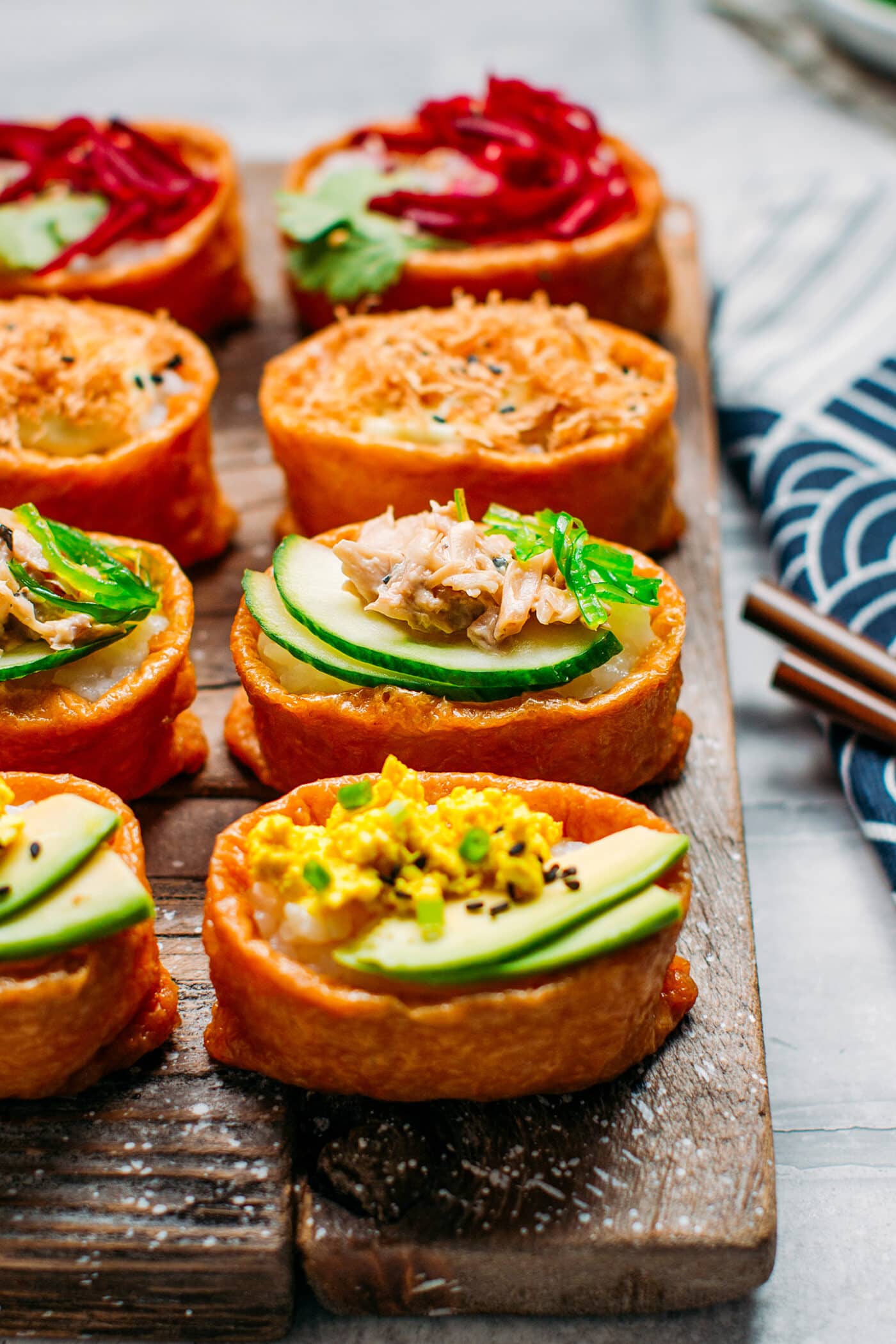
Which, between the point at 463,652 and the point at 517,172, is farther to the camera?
the point at 517,172

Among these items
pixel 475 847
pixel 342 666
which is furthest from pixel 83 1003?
pixel 342 666

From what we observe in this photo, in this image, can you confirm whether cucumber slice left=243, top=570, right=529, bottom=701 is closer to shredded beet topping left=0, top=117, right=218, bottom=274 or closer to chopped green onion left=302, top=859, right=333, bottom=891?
chopped green onion left=302, top=859, right=333, bottom=891

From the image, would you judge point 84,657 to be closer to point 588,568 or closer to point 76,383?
point 76,383

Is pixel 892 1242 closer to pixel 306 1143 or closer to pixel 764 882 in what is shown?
pixel 764 882

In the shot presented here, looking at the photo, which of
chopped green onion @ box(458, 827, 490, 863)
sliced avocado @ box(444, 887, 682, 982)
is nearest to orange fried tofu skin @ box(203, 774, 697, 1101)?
sliced avocado @ box(444, 887, 682, 982)

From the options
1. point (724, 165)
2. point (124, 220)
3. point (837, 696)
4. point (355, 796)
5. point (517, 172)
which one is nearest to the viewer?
point (355, 796)

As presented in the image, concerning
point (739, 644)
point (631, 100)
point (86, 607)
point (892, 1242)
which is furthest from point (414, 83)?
point (892, 1242)
